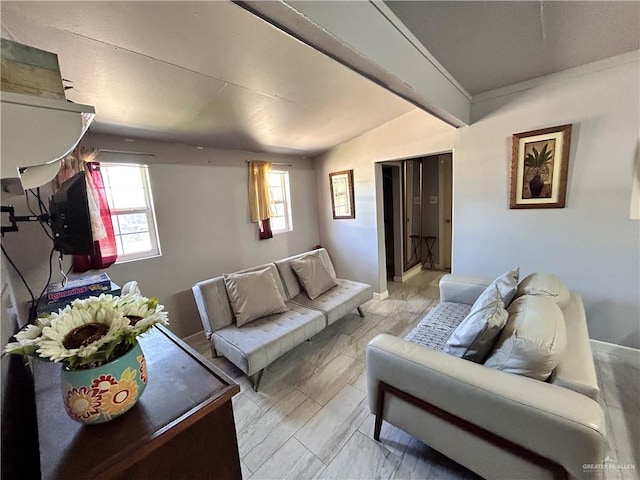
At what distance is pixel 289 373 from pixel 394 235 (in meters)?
2.96

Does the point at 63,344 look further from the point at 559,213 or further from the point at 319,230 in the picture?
the point at 319,230

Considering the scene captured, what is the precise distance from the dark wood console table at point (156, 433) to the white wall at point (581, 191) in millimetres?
2866

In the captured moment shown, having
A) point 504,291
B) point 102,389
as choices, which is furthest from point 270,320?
point 504,291

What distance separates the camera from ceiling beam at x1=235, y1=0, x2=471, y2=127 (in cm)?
101

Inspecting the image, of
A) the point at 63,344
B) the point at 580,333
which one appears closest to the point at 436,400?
the point at 580,333

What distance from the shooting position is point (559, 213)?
7.49 feet

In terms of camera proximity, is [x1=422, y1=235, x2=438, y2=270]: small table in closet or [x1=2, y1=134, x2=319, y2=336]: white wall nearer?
[x1=2, y1=134, x2=319, y2=336]: white wall

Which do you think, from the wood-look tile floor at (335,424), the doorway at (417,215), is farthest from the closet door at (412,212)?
the wood-look tile floor at (335,424)

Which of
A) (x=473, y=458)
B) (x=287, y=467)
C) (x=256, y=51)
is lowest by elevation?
(x=287, y=467)

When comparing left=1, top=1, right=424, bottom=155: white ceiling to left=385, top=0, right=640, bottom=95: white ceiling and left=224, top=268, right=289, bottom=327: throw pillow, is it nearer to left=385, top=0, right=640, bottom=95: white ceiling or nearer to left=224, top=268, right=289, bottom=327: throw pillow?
left=385, top=0, right=640, bottom=95: white ceiling

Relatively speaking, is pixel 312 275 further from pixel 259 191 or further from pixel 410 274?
pixel 410 274

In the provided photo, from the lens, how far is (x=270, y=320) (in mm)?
2344

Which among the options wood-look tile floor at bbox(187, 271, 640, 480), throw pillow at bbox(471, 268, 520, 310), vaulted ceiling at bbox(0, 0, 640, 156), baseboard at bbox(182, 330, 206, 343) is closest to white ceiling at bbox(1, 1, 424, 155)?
vaulted ceiling at bbox(0, 0, 640, 156)

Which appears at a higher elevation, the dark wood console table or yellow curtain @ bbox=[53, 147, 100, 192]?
yellow curtain @ bbox=[53, 147, 100, 192]
